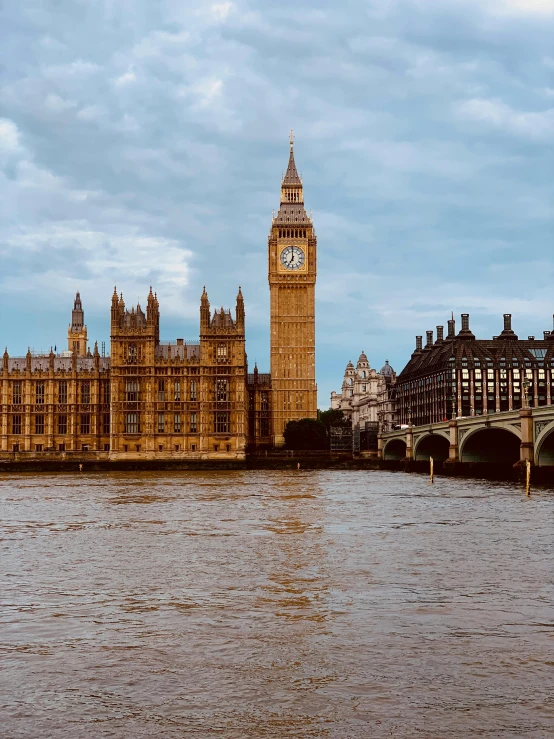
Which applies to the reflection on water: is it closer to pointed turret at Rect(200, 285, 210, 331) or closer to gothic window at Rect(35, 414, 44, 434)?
pointed turret at Rect(200, 285, 210, 331)

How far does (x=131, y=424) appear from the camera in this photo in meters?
139

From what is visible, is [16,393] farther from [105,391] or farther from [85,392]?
[105,391]

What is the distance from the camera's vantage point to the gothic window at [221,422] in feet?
458

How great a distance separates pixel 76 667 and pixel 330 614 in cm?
548

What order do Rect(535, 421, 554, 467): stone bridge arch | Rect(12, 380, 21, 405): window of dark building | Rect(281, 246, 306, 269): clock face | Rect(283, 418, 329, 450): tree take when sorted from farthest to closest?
Rect(281, 246, 306, 269): clock face, Rect(12, 380, 21, 405): window of dark building, Rect(283, 418, 329, 450): tree, Rect(535, 421, 554, 467): stone bridge arch

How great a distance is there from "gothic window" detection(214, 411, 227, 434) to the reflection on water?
106m

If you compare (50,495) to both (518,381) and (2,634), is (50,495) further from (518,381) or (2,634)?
(518,381)

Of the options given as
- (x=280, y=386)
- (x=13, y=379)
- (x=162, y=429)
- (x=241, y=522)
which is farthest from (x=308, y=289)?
(x=241, y=522)

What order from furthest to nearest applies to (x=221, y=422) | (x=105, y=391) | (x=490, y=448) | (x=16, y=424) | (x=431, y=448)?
(x=105, y=391), (x=16, y=424), (x=221, y=422), (x=431, y=448), (x=490, y=448)

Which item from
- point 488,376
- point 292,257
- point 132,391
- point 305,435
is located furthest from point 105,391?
point 488,376

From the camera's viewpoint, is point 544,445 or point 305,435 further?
point 305,435

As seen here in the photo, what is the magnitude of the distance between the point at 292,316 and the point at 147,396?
29441 mm

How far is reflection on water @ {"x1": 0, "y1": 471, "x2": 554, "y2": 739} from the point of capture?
11.8 m

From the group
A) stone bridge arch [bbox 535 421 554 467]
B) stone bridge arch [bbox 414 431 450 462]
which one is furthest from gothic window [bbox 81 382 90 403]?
stone bridge arch [bbox 535 421 554 467]
